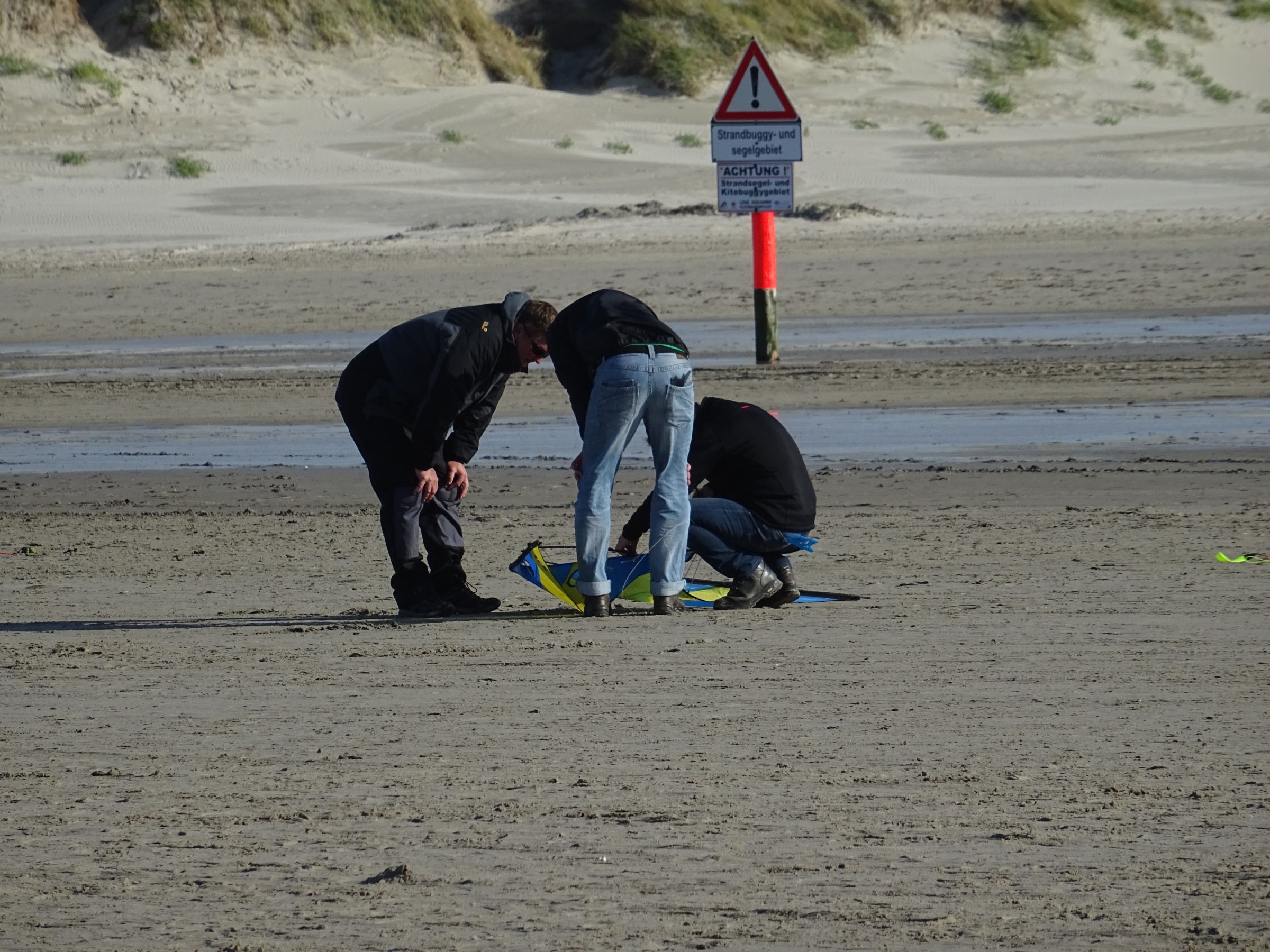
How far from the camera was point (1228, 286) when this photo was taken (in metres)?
19.3

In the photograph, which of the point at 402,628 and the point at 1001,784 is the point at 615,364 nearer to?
the point at 402,628

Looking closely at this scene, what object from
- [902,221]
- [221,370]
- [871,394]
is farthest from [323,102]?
A: [871,394]

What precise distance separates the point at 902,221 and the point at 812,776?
2036 cm

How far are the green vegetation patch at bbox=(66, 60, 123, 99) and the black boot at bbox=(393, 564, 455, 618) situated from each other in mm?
25251

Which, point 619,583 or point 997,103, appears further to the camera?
point 997,103

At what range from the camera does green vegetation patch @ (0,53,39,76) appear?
102ft

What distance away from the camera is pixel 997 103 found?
36.0 metres

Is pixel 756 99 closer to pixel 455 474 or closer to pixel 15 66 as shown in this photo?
pixel 455 474

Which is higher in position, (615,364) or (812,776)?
(615,364)

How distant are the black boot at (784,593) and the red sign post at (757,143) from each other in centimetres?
716

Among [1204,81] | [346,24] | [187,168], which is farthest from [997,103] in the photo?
[187,168]

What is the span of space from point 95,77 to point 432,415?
26.2 meters

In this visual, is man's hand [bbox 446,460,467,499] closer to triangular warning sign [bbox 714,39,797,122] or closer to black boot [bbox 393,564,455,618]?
black boot [bbox 393,564,455,618]

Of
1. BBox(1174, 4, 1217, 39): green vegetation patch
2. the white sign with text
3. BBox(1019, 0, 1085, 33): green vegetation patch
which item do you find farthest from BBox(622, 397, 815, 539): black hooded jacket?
BBox(1174, 4, 1217, 39): green vegetation patch
